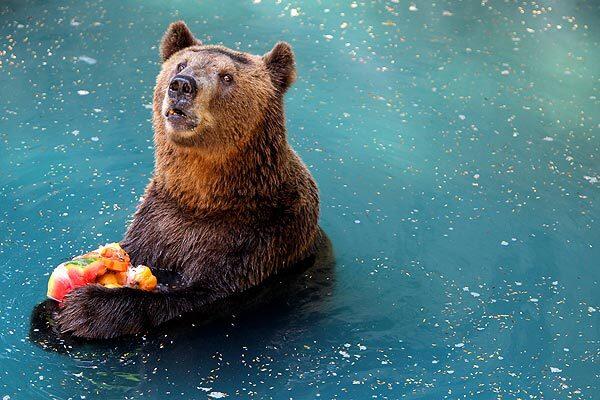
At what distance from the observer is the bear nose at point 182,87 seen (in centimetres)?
623

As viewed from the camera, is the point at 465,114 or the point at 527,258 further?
the point at 465,114

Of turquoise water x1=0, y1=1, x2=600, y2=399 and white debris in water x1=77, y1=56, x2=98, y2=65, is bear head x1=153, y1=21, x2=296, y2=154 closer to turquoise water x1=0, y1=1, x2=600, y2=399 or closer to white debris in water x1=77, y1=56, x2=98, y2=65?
turquoise water x1=0, y1=1, x2=600, y2=399

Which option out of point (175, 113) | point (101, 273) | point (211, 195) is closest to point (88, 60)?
point (211, 195)

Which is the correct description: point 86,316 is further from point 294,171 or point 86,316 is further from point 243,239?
point 294,171

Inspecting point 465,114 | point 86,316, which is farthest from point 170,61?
point 465,114

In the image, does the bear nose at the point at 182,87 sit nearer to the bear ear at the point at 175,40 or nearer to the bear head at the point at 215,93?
the bear head at the point at 215,93

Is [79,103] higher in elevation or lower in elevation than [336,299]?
higher

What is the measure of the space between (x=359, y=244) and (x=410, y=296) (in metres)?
0.74

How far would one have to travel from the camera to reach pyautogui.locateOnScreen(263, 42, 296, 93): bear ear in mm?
7004

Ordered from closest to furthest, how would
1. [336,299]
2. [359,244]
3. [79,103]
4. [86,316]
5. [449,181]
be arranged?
[86,316], [336,299], [359,244], [449,181], [79,103]

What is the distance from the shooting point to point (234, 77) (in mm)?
6684

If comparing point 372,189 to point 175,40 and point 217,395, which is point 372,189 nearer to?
point 175,40

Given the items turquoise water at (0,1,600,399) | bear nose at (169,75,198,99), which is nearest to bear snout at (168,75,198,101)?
bear nose at (169,75,198,99)

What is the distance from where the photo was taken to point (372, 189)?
8719 mm
